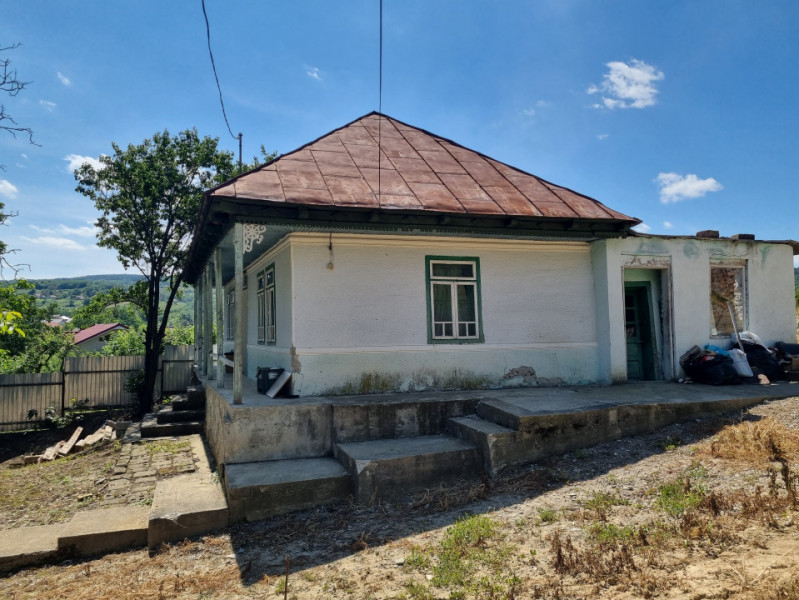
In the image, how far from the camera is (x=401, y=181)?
8.52 m

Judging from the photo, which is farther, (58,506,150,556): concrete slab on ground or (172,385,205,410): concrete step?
(172,385,205,410): concrete step

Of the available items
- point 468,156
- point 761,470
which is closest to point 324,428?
point 761,470

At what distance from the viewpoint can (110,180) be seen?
16.1 meters

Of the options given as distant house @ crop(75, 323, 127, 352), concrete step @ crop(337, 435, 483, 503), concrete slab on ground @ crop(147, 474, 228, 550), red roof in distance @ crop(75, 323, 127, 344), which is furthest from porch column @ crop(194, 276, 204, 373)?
distant house @ crop(75, 323, 127, 352)

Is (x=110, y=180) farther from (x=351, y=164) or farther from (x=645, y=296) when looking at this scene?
(x=645, y=296)

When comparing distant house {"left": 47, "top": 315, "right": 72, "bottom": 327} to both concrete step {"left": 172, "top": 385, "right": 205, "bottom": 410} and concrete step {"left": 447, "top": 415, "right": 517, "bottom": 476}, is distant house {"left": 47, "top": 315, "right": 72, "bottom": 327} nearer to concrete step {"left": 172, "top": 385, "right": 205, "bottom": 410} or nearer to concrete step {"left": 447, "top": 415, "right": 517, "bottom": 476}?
concrete step {"left": 172, "top": 385, "right": 205, "bottom": 410}

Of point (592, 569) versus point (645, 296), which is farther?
point (645, 296)

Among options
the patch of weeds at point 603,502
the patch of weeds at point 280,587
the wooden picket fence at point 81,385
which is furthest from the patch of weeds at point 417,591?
the wooden picket fence at point 81,385

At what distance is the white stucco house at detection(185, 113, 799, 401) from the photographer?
780 centimetres

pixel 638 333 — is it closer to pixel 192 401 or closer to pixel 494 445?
pixel 494 445

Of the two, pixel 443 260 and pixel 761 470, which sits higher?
pixel 443 260

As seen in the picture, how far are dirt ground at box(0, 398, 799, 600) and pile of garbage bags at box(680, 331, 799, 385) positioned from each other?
2.89m

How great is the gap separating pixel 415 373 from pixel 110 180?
1286 centimetres

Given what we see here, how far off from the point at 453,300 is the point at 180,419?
6.54 metres
